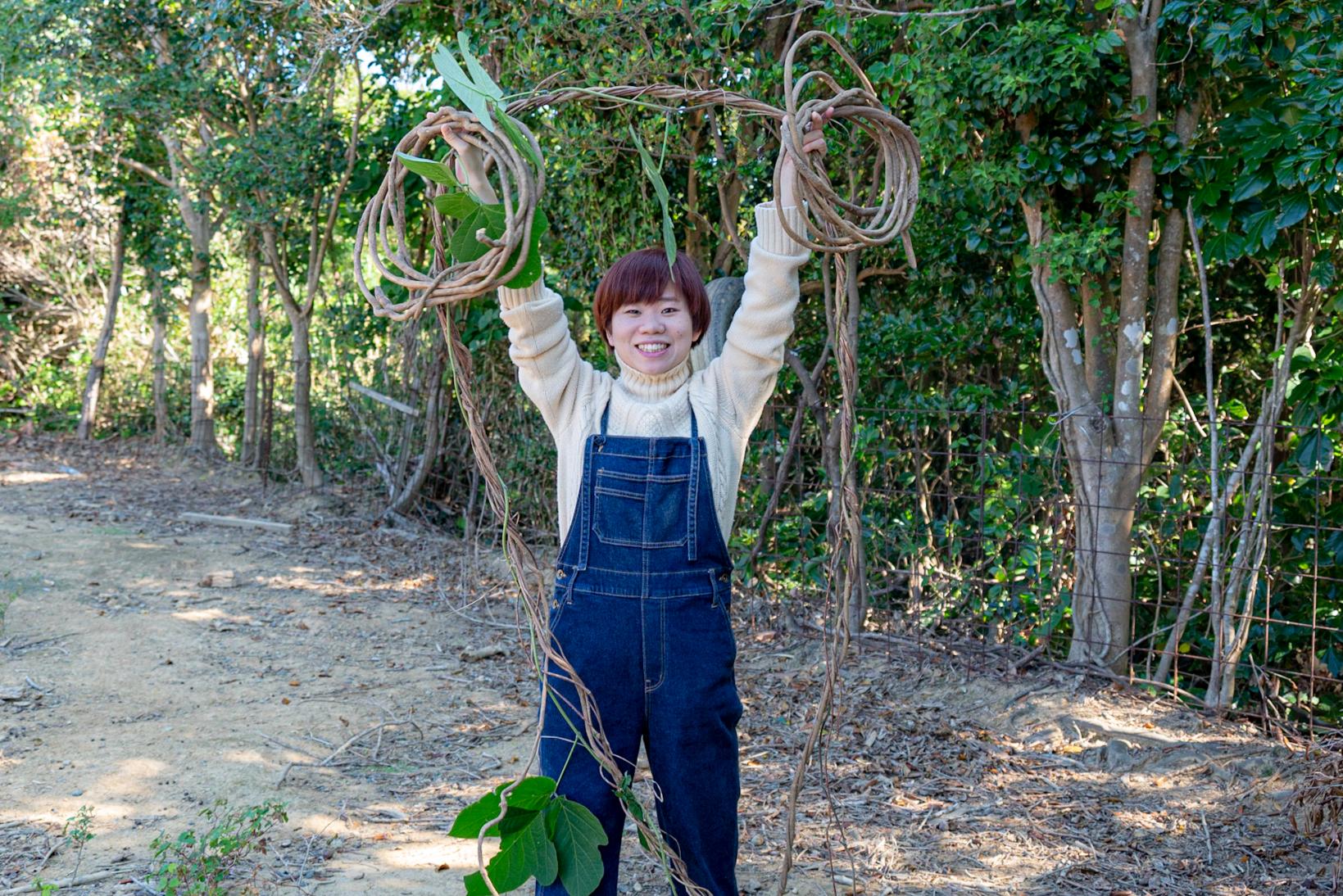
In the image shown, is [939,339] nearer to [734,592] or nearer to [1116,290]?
[1116,290]

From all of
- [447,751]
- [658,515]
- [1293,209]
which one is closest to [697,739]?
[658,515]

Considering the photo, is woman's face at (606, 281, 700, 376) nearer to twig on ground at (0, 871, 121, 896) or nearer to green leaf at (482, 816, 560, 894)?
green leaf at (482, 816, 560, 894)

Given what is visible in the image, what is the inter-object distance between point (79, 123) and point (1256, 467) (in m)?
8.69

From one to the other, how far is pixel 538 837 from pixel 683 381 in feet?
2.82

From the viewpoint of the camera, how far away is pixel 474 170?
1835mm

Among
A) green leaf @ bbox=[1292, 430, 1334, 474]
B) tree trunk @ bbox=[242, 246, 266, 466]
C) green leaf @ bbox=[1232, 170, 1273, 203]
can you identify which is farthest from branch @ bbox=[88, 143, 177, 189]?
green leaf @ bbox=[1292, 430, 1334, 474]

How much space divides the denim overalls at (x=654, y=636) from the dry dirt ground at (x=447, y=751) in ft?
2.27

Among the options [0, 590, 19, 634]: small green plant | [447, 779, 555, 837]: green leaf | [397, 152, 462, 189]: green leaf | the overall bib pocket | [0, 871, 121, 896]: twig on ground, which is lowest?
[0, 871, 121, 896]: twig on ground

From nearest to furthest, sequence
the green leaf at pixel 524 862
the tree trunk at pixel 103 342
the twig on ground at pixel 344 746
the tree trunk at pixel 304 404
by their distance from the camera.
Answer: the green leaf at pixel 524 862
the twig on ground at pixel 344 746
the tree trunk at pixel 304 404
the tree trunk at pixel 103 342

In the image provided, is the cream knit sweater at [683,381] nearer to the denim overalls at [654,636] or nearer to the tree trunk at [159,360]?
the denim overalls at [654,636]

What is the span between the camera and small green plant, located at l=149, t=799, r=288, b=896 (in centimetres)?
269

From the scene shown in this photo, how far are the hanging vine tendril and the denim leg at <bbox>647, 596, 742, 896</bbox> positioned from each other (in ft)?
0.19

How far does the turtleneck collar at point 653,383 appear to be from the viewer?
2.08 meters

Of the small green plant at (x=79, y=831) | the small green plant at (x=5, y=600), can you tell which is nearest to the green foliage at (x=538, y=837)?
the small green plant at (x=79, y=831)
